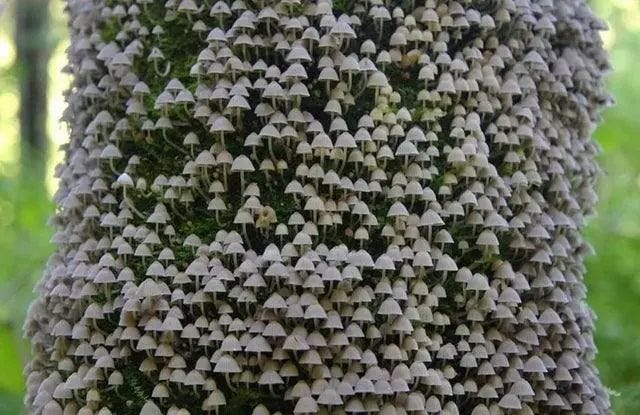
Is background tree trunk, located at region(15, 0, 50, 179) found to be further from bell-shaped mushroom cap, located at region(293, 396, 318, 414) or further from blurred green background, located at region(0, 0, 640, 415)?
bell-shaped mushroom cap, located at region(293, 396, 318, 414)

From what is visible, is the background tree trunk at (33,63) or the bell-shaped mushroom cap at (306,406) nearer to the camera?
the bell-shaped mushroom cap at (306,406)

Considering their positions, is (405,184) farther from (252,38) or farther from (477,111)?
(252,38)

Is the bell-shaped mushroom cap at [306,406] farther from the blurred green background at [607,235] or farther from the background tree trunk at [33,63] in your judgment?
the background tree trunk at [33,63]

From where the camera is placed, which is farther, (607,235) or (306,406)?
(607,235)

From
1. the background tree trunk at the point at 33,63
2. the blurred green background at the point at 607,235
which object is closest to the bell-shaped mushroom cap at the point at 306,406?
the blurred green background at the point at 607,235

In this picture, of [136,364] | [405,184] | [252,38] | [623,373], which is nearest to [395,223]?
[405,184]

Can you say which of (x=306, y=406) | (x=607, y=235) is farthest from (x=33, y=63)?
(x=306, y=406)

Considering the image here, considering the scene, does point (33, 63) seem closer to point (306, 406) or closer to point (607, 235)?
point (607, 235)

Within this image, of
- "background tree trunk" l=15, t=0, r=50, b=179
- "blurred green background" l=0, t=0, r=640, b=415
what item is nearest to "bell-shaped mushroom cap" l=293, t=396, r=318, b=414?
"blurred green background" l=0, t=0, r=640, b=415
